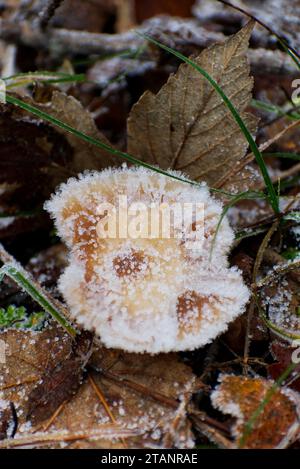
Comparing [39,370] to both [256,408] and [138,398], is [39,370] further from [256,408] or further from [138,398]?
[256,408]

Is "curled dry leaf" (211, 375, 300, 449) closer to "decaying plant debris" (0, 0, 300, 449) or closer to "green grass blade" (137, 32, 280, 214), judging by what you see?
"decaying plant debris" (0, 0, 300, 449)

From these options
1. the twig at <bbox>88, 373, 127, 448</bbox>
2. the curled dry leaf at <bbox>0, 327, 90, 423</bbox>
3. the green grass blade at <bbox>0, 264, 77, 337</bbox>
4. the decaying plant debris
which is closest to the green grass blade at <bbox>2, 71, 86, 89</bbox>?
the decaying plant debris

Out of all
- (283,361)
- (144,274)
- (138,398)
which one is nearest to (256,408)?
(283,361)

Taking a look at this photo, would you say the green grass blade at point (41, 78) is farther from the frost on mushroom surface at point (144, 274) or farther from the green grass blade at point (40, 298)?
the green grass blade at point (40, 298)

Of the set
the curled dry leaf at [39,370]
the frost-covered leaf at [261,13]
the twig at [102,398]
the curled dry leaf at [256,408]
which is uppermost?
the frost-covered leaf at [261,13]

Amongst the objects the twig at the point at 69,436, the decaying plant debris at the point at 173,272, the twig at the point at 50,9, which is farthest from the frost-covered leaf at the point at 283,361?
the twig at the point at 50,9

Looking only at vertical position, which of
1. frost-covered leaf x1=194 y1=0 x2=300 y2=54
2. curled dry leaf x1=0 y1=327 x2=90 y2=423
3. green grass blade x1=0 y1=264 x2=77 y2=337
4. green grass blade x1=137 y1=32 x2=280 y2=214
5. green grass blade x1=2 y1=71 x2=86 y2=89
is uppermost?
frost-covered leaf x1=194 y1=0 x2=300 y2=54
